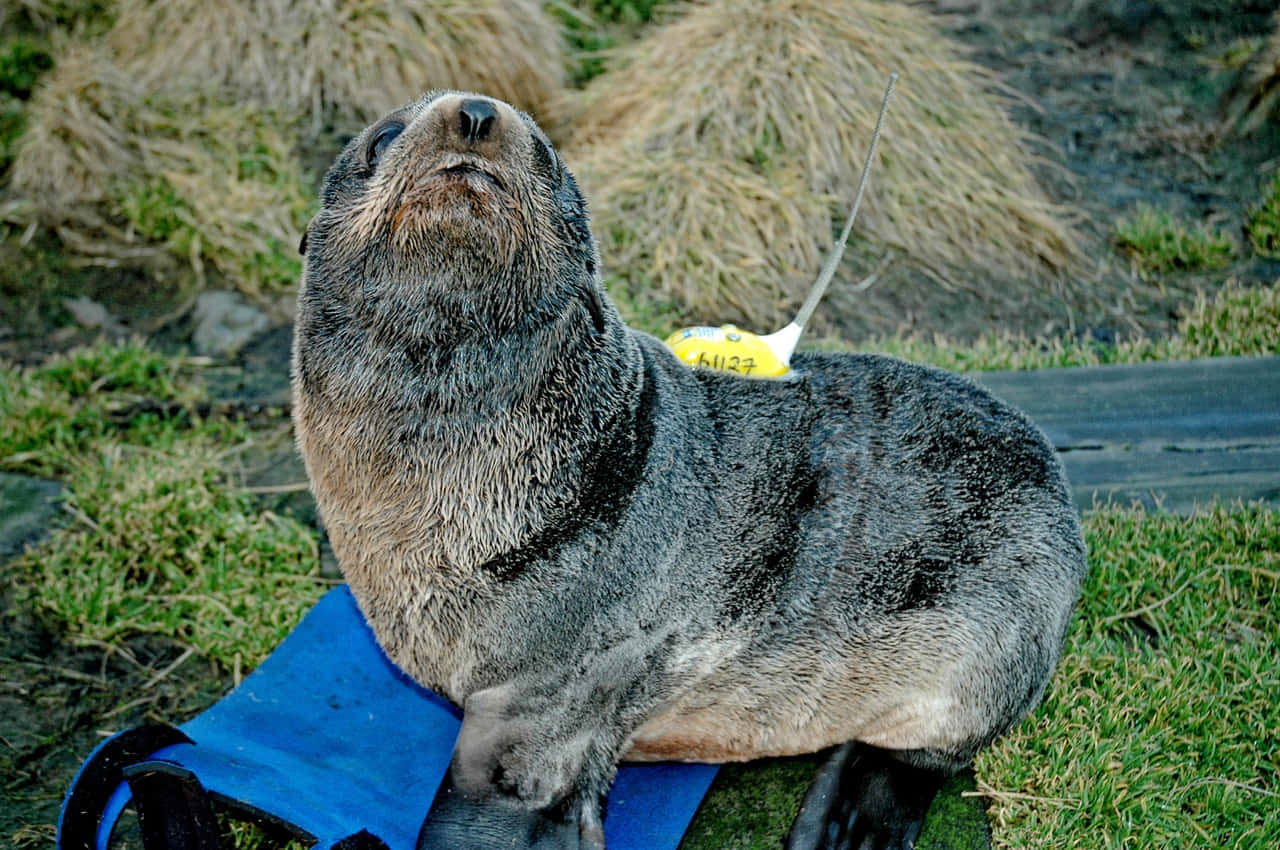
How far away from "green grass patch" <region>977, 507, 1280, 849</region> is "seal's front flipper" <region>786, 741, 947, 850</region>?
24 cm

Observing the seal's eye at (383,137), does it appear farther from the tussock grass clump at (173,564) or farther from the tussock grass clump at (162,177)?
the tussock grass clump at (162,177)

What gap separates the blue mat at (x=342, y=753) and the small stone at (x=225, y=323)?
2.18 meters

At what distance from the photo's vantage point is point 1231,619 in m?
3.65

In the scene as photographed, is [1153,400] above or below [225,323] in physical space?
above

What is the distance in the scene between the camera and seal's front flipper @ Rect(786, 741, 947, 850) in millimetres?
2881

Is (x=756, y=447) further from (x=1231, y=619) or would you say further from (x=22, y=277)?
(x=22, y=277)

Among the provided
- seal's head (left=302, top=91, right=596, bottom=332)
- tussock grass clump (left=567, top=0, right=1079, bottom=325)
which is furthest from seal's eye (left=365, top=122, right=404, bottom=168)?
tussock grass clump (left=567, top=0, right=1079, bottom=325)

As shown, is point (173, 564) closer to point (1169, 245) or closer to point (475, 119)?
point (475, 119)

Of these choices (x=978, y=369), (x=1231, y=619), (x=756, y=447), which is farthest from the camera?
(x=978, y=369)

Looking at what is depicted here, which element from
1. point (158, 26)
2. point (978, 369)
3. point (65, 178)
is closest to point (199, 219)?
point (65, 178)

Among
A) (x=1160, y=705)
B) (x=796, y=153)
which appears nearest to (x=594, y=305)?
(x=1160, y=705)

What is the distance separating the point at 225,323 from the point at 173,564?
1851 mm

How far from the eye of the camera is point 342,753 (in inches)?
125

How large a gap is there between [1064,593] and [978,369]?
1983 mm
